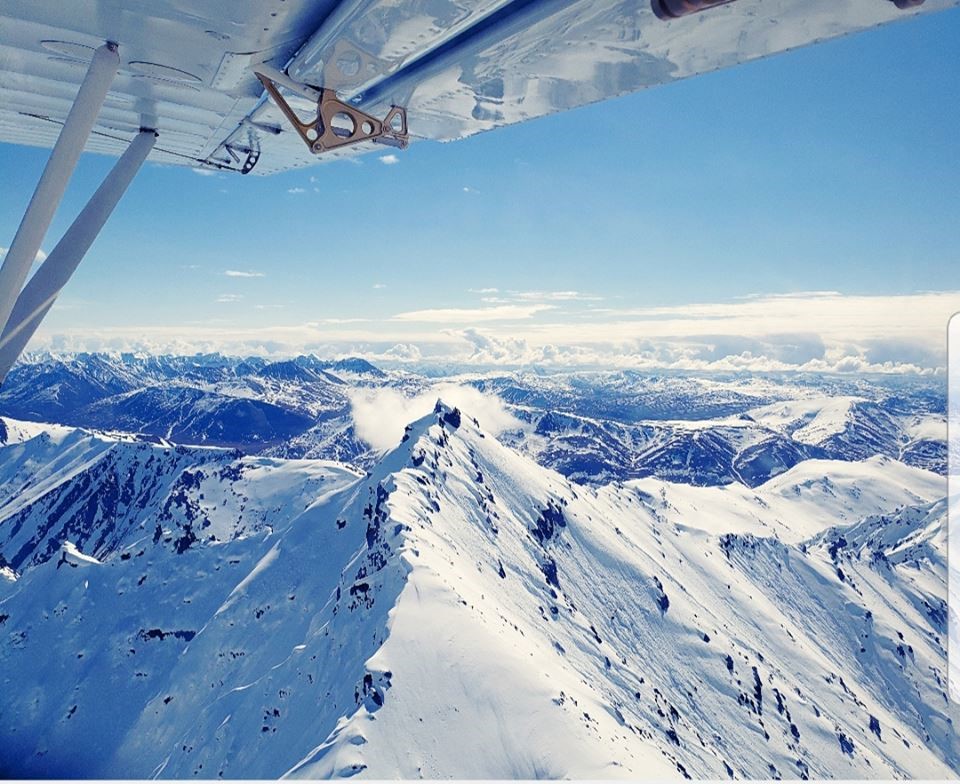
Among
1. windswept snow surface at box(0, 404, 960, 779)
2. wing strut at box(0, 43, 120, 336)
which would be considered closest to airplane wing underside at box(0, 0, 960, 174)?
wing strut at box(0, 43, 120, 336)

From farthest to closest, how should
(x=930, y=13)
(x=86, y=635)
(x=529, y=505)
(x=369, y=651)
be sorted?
(x=529, y=505) < (x=86, y=635) < (x=369, y=651) < (x=930, y=13)

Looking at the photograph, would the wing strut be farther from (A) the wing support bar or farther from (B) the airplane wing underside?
(A) the wing support bar

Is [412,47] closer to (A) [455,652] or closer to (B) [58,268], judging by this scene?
(B) [58,268]

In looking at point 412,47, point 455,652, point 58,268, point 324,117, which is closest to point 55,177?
point 58,268

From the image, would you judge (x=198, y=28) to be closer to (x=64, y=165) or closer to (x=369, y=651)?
(x=64, y=165)

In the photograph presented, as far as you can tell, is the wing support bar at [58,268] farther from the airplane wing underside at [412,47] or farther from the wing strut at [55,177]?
the airplane wing underside at [412,47]

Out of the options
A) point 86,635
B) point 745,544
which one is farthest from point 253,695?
point 745,544

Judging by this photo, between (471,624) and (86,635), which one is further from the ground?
(471,624)
